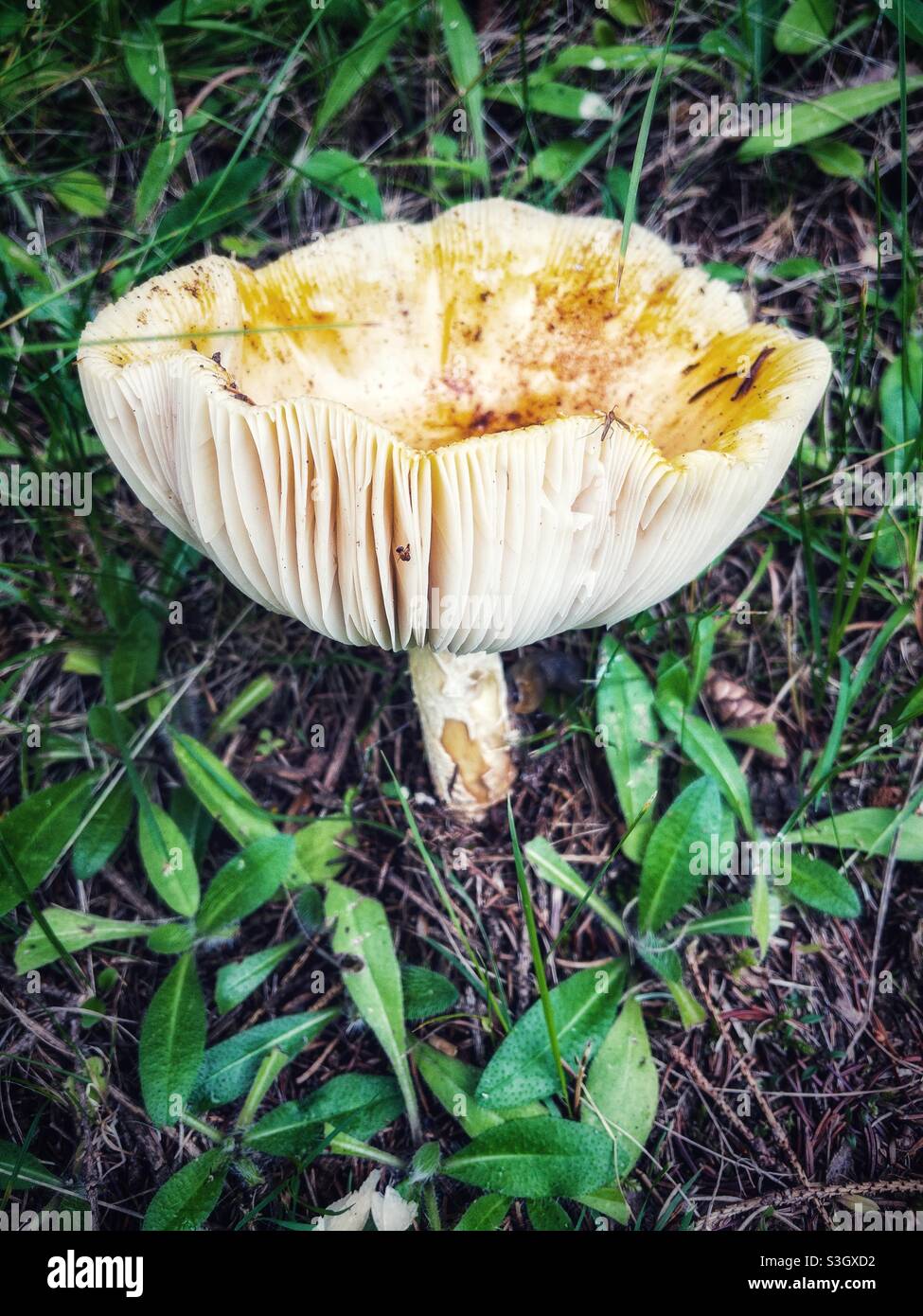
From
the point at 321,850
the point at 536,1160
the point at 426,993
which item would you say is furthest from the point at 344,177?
the point at 536,1160

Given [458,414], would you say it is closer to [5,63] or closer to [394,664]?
[394,664]

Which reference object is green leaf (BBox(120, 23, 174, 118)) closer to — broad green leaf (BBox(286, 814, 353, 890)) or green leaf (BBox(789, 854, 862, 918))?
broad green leaf (BBox(286, 814, 353, 890))

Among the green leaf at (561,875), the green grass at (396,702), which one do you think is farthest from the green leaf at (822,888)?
the green leaf at (561,875)

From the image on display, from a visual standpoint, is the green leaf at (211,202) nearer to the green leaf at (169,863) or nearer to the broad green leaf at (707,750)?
the green leaf at (169,863)

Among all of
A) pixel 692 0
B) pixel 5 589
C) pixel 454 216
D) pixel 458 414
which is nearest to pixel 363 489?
pixel 458 414

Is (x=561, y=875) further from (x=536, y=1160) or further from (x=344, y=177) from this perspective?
(x=344, y=177)

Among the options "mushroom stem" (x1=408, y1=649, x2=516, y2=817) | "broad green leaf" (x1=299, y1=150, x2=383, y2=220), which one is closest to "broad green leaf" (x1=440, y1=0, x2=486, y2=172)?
"broad green leaf" (x1=299, y1=150, x2=383, y2=220)
